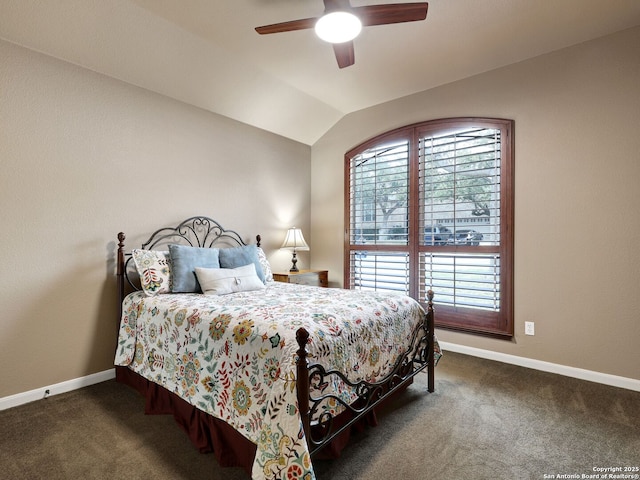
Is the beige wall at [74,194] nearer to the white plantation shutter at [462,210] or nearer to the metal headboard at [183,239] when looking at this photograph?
the metal headboard at [183,239]

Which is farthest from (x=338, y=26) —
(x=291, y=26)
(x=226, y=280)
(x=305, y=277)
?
(x=305, y=277)

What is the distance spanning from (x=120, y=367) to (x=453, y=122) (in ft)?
12.5

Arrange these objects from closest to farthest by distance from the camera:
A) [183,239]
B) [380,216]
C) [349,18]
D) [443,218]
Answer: [349,18], [183,239], [443,218], [380,216]

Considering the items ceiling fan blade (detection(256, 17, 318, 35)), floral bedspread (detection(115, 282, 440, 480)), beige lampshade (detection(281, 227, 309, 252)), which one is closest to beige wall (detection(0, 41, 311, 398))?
floral bedspread (detection(115, 282, 440, 480))

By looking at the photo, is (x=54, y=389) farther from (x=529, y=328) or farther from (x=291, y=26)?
(x=529, y=328)

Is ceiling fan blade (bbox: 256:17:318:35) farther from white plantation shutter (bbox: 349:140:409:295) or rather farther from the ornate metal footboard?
white plantation shutter (bbox: 349:140:409:295)

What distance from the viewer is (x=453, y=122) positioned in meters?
3.46

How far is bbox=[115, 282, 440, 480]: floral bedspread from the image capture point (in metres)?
1.42

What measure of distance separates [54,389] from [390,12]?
3.44 meters

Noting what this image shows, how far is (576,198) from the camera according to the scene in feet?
9.26

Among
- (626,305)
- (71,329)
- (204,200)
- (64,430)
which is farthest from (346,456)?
(204,200)

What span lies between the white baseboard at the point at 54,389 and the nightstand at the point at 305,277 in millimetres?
1802

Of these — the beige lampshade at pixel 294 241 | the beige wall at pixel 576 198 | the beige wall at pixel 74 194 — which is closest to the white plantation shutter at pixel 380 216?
the beige lampshade at pixel 294 241

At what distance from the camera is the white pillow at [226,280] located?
271 cm
